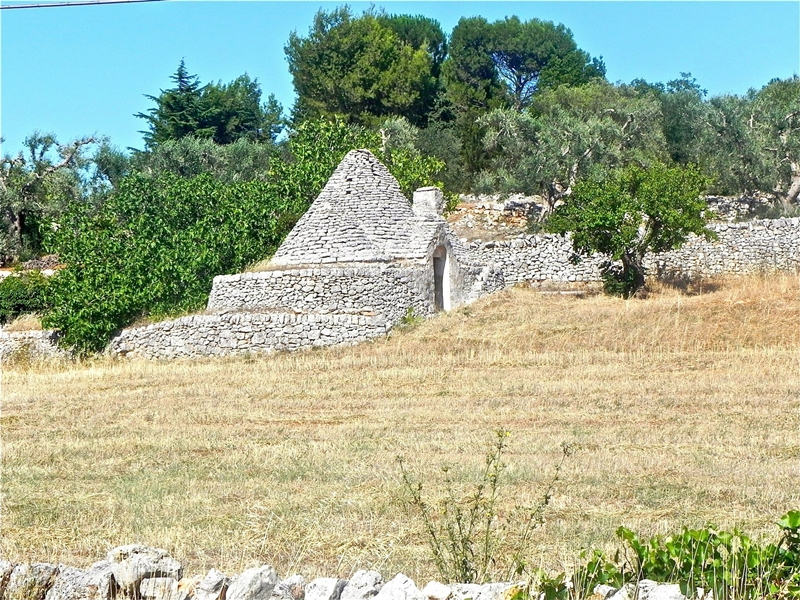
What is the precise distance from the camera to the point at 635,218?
24.8 m

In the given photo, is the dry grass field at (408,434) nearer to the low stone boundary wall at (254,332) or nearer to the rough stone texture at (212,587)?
the low stone boundary wall at (254,332)

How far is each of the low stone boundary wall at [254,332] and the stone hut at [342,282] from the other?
0.07 feet

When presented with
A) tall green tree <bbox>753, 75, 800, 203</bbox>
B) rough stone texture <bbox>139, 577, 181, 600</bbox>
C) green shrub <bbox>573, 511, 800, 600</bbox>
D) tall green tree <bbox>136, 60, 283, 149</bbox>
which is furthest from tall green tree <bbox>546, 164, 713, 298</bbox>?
tall green tree <bbox>136, 60, 283, 149</bbox>

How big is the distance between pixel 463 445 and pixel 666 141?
3686 cm

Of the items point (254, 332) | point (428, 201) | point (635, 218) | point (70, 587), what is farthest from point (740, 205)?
point (70, 587)

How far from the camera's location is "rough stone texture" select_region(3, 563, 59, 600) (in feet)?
18.5

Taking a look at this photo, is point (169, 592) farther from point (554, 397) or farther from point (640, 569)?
point (554, 397)

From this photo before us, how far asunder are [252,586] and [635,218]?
20784 mm

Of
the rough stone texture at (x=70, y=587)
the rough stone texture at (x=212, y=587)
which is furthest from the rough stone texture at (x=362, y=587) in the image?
the rough stone texture at (x=70, y=587)

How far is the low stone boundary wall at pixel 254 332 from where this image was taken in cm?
2086

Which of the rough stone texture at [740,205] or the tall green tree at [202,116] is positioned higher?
the tall green tree at [202,116]

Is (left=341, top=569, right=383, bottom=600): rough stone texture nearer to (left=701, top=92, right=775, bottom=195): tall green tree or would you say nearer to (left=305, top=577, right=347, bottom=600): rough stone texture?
(left=305, top=577, right=347, bottom=600): rough stone texture

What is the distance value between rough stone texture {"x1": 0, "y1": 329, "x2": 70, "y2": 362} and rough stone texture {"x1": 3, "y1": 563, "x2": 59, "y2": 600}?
1854 cm

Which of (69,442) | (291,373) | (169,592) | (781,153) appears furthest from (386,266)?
(781,153)
